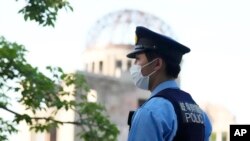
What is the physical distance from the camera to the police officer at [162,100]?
10.3 ft

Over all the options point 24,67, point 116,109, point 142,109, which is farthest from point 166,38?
point 116,109

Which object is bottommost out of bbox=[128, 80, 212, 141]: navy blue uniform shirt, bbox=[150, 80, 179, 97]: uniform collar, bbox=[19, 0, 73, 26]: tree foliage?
bbox=[128, 80, 212, 141]: navy blue uniform shirt

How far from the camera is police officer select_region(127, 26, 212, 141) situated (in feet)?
10.3

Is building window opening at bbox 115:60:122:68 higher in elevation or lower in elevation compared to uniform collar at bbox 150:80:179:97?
higher

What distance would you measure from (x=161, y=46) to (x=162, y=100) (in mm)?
348

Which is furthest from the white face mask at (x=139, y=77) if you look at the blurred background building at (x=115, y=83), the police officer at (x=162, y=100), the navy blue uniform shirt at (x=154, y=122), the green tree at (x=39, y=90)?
the blurred background building at (x=115, y=83)

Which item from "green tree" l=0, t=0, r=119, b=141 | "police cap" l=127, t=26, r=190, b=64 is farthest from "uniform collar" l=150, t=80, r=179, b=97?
"green tree" l=0, t=0, r=119, b=141

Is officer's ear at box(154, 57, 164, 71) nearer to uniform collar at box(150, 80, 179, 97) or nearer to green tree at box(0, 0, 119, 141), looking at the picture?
uniform collar at box(150, 80, 179, 97)

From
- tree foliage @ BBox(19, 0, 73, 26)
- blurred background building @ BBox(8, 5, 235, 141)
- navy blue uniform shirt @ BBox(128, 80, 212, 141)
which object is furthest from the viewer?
blurred background building @ BBox(8, 5, 235, 141)

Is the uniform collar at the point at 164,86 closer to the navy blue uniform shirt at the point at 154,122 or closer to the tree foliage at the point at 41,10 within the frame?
the navy blue uniform shirt at the point at 154,122

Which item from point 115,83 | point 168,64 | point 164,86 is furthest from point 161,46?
point 115,83

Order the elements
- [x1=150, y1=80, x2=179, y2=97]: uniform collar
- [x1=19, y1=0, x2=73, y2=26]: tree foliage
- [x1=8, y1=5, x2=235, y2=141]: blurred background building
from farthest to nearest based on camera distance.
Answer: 1. [x1=8, y1=5, x2=235, y2=141]: blurred background building
2. [x1=19, y1=0, x2=73, y2=26]: tree foliage
3. [x1=150, y1=80, x2=179, y2=97]: uniform collar

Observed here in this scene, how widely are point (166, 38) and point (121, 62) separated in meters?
56.8

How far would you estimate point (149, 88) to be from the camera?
11.5 feet
